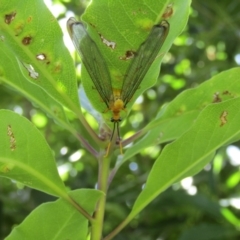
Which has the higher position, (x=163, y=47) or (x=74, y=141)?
(x=163, y=47)

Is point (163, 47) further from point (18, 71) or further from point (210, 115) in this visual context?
point (18, 71)

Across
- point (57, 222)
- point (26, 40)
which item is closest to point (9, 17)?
point (26, 40)

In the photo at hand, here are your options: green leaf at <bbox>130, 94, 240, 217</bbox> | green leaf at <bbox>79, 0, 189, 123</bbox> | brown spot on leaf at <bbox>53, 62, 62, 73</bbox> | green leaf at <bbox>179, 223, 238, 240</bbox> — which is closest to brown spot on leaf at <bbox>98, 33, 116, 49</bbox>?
green leaf at <bbox>79, 0, 189, 123</bbox>

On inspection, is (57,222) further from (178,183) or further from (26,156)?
(178,183)

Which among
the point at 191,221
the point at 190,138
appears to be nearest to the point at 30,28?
the point at 190,138

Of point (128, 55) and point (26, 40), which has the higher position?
point (26, 40)

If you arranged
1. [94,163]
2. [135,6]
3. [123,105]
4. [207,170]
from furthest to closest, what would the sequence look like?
[94,163], [207,170], [123,105], [135,6]

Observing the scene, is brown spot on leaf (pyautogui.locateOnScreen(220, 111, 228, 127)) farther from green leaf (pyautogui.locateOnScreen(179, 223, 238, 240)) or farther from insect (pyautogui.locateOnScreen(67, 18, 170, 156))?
green leaf (pyautogui.locateOnScreen(179, 223, 238, 240))
